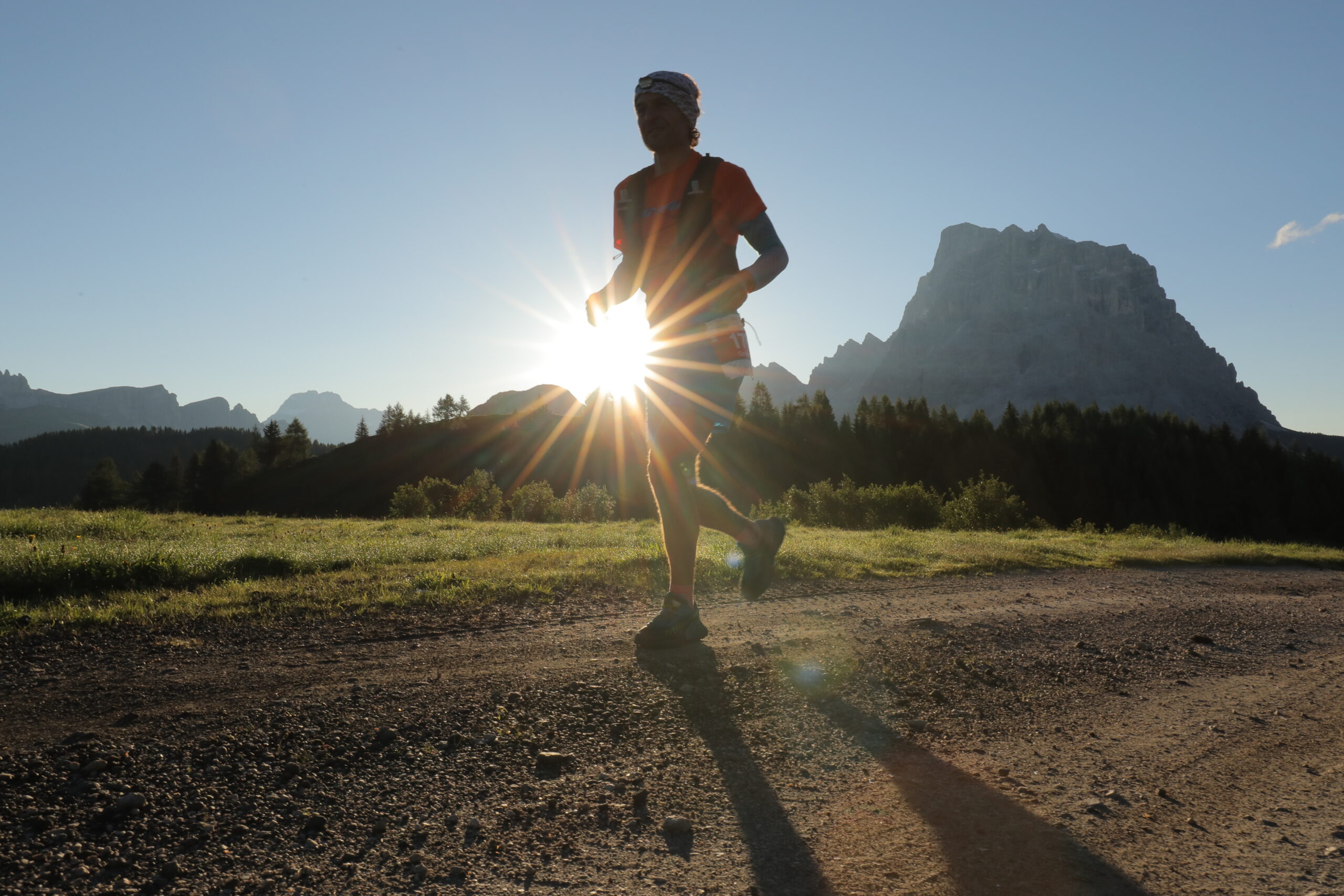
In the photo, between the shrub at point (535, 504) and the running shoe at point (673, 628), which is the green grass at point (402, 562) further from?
the shrub at point (535, 504)

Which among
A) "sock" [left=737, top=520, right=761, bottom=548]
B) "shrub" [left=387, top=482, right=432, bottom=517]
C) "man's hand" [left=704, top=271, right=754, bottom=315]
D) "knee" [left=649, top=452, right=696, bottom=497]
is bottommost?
"shrub" [left=387, top=482, right=432, bottom=517]

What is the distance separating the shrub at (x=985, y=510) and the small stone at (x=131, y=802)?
15.8 meters

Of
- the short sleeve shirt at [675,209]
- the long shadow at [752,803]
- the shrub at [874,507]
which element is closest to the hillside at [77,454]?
the shrub at [874,507]

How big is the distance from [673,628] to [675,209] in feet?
6.92

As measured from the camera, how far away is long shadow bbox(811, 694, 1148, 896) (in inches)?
54.9

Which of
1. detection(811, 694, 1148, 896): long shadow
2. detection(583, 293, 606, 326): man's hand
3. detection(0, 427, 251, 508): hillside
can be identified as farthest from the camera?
detection(0, 427, 251, 508): hillside

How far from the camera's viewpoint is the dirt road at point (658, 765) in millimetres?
1441

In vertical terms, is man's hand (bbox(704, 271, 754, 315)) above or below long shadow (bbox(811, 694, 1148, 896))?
above

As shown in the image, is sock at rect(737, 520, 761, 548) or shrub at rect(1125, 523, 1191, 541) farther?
shrub at rect(1125, 523, 1191, 541)

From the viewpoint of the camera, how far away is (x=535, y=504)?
25266 mm

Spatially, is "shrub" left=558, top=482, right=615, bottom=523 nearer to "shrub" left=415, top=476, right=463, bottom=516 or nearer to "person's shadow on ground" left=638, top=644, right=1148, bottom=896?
"shrub" left=415, top=476, right=463, bottom=516

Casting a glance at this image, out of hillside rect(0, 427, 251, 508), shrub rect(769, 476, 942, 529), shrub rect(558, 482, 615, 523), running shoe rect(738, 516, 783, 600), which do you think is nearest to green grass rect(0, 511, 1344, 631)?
running shoe rect(738, 516, 783, 600)

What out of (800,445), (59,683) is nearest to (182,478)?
(800,445)

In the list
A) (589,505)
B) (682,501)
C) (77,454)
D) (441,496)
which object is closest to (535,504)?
(589,505)
